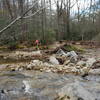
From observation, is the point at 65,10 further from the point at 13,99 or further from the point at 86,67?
the point at 13,99

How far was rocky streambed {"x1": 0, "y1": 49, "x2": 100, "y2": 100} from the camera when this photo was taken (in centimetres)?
550

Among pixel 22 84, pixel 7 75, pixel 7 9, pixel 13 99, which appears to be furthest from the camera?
pixel 7 9

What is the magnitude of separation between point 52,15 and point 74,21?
3.65 metres

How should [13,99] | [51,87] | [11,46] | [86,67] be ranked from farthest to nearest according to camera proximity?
[11,46], [86,67], [51,87], [13,99]

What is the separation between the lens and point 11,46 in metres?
18.3

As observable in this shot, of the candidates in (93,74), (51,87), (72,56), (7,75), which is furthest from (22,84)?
(72,56)

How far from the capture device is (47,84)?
273 inches

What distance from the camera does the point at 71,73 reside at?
886cm

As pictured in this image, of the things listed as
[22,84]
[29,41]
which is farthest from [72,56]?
[29,41]

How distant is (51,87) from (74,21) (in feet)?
79.3

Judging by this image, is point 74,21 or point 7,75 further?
point 74,21

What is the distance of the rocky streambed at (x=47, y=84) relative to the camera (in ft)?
18.1

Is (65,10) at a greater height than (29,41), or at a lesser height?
greater

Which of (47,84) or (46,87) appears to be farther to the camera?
(47,84)
